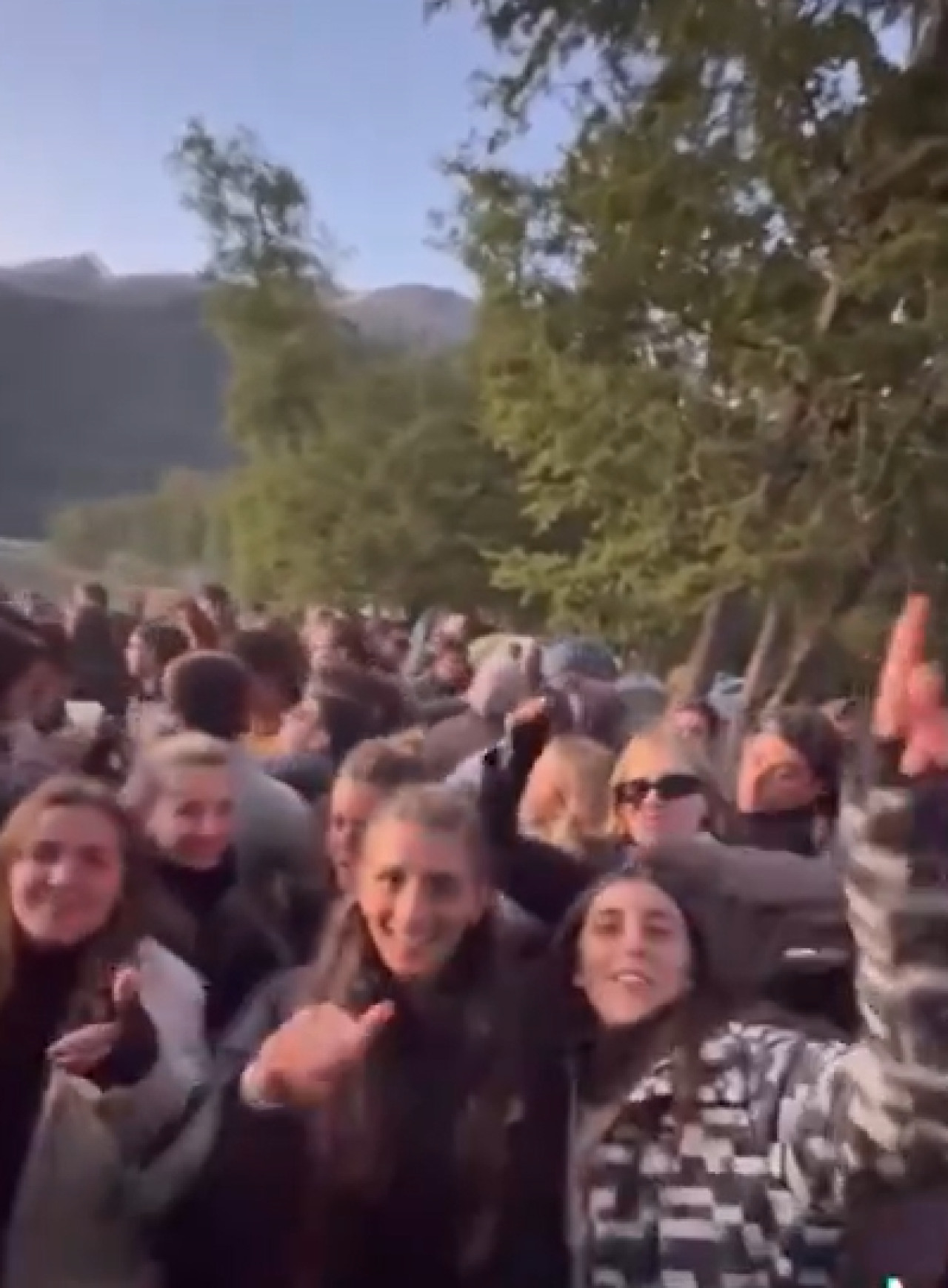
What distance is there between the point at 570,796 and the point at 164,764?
0.84m

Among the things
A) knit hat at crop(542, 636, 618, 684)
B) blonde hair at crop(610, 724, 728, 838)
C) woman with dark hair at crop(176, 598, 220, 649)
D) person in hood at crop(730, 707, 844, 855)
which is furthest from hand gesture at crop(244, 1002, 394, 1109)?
knit hat at crop(542, 636, 618, 684)

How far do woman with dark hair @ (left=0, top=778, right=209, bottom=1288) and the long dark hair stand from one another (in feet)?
0.68

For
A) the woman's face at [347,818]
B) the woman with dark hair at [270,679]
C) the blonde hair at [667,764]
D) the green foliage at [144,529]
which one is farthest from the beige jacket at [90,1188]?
the green foliage at [144,529]

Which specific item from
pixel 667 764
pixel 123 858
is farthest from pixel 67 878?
pixel 667 764

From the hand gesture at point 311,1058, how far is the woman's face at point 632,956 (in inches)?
11.7

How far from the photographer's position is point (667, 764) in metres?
3.71

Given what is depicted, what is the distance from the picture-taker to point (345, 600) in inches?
449

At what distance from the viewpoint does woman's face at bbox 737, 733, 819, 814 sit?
4238 millimetres

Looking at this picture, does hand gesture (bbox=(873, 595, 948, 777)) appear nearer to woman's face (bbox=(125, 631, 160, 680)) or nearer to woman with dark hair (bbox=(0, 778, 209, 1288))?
woman with dark hair (bbox=(0, 778, 209, 1288))

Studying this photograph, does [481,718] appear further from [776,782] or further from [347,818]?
[347,818]

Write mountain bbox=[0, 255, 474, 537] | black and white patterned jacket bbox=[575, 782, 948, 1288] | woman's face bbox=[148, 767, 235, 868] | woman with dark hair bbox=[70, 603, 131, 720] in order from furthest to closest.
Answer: mountain bbox=[0, 255, 474, 537] → woman with dark hair bbox=[70, 603, 131, 720] → woman's face bbox=[148, 767, 235, 868] → black and white patterned jacket bbox=[575, 782, 948, 1288]

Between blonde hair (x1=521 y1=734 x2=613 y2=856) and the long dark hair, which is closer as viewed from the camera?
the long dark hair

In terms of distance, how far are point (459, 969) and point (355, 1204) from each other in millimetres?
319

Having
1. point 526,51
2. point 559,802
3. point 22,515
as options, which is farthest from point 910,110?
point 22,515
